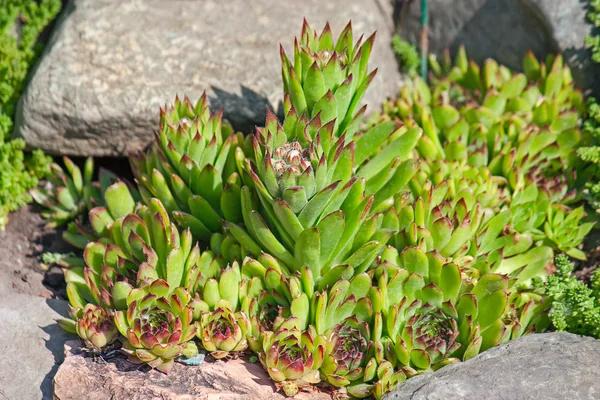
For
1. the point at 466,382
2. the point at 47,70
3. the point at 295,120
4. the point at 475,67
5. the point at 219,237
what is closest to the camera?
the point at 466,382

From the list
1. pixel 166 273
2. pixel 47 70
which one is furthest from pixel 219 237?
pixel 47 70

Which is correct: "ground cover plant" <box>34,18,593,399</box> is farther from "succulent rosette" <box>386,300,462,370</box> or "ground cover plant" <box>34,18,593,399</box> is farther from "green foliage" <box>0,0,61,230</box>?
"green foliage" <box>0,0,61,230</box>

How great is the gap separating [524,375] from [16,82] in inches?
163

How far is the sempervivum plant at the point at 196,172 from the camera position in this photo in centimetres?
401

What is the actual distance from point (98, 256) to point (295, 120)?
1.45 meters

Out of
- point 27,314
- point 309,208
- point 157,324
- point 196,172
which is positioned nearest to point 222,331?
point 157,324

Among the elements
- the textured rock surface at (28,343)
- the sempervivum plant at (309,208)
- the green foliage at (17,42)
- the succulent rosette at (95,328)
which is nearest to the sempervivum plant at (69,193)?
the green foliage at (17,42)

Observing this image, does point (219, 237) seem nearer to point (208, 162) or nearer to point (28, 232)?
point (208, 162)

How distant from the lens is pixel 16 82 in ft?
16.9

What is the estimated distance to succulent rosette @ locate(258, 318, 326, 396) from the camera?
3.38 metres

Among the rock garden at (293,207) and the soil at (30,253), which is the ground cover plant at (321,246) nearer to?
the rock garden at (293,207)

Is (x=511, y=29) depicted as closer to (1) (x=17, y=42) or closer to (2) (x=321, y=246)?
(2) (x=321, y=246)

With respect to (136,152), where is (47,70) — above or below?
above

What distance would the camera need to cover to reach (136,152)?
4.81 m
